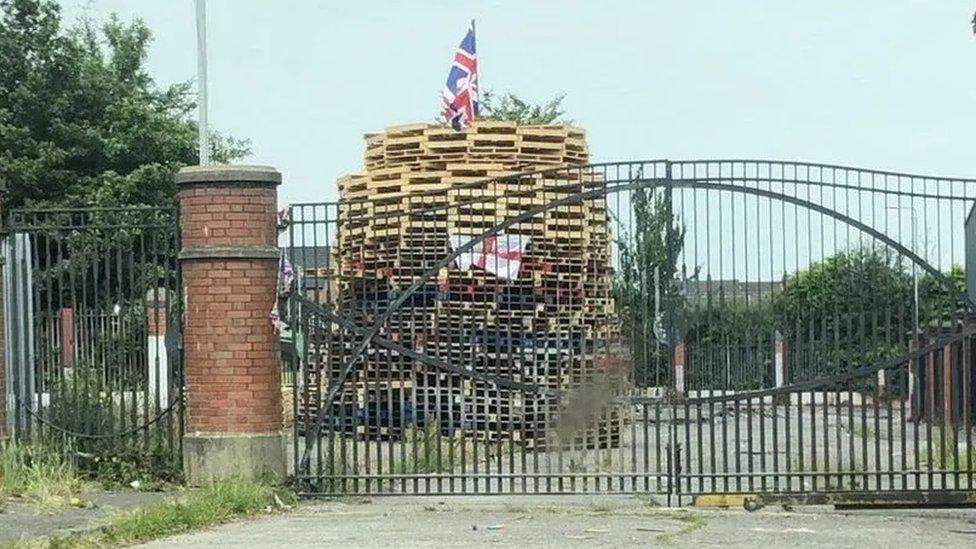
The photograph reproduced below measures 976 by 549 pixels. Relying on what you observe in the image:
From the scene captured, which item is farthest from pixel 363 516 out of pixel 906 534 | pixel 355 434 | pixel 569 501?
pixel 906 534

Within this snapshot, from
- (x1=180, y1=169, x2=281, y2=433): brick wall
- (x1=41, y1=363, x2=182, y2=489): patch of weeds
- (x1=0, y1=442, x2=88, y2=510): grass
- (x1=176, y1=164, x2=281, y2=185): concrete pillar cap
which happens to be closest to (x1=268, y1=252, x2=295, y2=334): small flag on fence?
(x1=180, y1=169, x2=281, y2=433): brick wall

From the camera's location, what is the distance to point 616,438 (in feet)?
50.0

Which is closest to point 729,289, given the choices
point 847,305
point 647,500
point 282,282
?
point 847,305

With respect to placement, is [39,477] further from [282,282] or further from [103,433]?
[282,282]

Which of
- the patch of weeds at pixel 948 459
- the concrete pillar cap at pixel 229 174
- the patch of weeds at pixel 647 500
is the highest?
the concrete pillar cap at pixel 229 174

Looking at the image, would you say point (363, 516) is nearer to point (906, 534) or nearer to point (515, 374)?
point (515, 374)

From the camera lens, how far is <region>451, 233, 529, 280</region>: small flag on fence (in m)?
14.7

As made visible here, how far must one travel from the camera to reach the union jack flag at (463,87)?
1917cm

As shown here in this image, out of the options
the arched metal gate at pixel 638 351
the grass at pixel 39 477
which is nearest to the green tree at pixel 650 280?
the arched metal gate at pixel 638 351

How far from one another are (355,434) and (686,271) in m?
3.14

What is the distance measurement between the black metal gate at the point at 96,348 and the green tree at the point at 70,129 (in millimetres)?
22351

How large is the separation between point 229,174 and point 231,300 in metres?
1.08

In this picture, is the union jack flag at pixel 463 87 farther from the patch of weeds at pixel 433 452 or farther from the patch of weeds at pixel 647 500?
the patch of weeds at pixel 647 500

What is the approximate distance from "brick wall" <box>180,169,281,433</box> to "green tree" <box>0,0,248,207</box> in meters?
23.6
